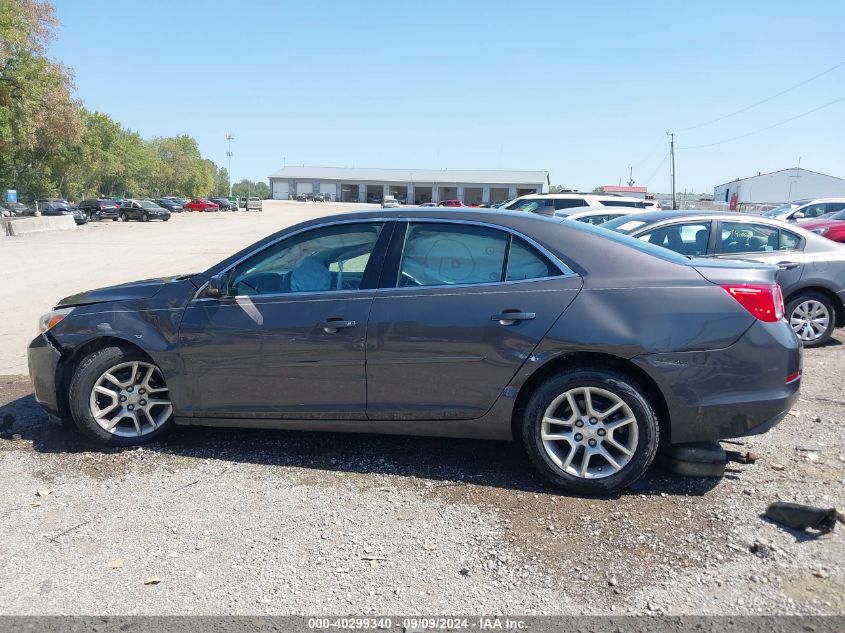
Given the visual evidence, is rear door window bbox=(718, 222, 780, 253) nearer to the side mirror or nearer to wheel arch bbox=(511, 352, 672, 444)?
wheel arch bbox=(511, 352, 672, 444)

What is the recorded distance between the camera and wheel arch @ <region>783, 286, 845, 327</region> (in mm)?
7891

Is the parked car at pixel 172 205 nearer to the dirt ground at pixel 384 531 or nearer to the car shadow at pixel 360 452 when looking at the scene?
the car shadow at pixel 360 452

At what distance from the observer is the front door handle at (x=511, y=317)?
12.8ft

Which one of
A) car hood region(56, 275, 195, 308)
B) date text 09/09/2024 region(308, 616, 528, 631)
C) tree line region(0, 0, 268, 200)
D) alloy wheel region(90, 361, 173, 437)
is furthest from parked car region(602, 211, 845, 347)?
tree line region(0, 0, 268, 200)

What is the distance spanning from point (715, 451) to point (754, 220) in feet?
16.6

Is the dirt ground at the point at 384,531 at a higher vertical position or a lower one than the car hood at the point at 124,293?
lower

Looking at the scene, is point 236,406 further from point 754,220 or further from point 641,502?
A: point 754,220

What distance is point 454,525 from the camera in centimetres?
360

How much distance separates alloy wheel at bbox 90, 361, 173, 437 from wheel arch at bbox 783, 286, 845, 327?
7.07 metres

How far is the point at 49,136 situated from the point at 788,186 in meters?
75.9

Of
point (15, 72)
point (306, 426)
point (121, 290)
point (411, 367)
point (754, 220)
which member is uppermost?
point (15, 72)

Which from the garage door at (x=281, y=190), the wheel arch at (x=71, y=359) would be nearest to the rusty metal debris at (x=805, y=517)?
the wheel arch at (x=71, y=359)

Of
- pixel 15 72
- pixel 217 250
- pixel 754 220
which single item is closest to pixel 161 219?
pixel 15 72

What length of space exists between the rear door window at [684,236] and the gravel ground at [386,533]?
356cm
